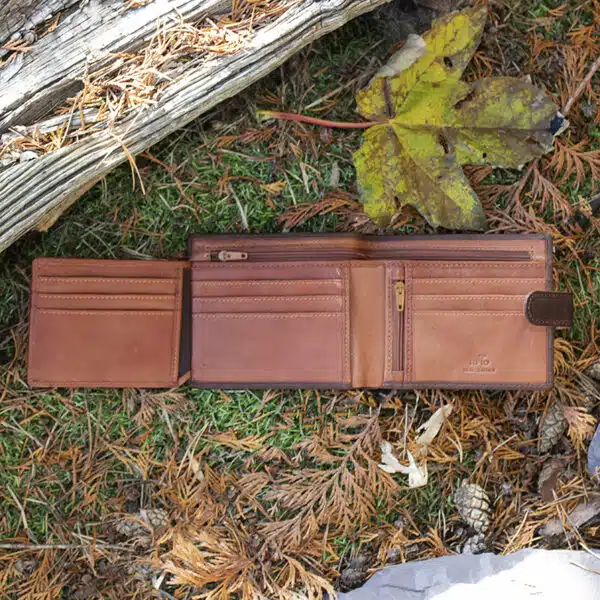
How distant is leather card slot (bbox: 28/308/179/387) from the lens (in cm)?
259

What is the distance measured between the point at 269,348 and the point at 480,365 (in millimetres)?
840

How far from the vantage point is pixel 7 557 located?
2.67 meters

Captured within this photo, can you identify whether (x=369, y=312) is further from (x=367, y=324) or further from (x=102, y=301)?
(x=102, y=301)

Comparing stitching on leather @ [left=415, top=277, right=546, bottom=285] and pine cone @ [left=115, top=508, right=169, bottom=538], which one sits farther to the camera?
pine cone @ [left=115, top=508, right=169, bottom=538]

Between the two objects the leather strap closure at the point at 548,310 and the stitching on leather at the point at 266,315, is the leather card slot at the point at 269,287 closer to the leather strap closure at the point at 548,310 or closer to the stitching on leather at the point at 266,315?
Answer: the stitching on leather at the point at 266,315

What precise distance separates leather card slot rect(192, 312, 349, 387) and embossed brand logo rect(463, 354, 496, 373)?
50 centimetres

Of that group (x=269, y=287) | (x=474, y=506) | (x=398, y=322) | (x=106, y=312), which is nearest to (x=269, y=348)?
(x=269, y=287)

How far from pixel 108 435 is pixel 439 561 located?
57.4 inches

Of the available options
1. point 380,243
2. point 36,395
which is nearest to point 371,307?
point 380,243

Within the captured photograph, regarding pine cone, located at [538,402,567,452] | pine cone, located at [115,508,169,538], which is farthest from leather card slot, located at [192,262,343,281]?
pine cone, located at [538,402,567,452]

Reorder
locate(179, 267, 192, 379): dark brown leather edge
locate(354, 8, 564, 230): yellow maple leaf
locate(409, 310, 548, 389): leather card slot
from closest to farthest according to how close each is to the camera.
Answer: locate(354, 8, 564, 230): yellow maple leaf < locate(409, 310, 548, 389): leather card slot < locate(179, 267, 192, 379): dark brown leather edge

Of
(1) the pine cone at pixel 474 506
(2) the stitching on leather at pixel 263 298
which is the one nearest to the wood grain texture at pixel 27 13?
(2) the stitching on leather at pixel 263 298

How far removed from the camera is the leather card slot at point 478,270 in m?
2.54

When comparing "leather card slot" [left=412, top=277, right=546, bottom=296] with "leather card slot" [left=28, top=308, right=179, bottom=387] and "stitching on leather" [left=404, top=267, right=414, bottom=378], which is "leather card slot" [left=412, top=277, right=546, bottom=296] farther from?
"leather card slot" [left=28, top=308, right=179, bottom=387]
